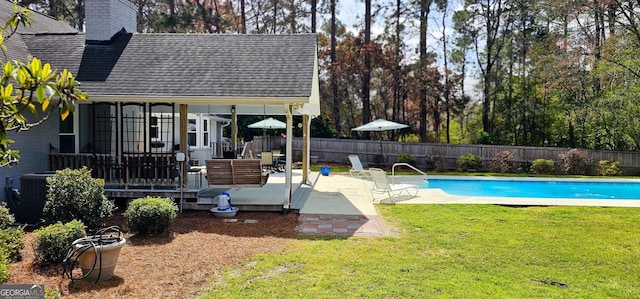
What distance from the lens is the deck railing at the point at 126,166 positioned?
9.62m

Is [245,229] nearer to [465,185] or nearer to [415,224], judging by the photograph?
[415,224]

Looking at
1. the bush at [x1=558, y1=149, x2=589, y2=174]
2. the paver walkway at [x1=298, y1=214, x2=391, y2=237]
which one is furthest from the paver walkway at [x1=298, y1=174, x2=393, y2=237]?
the bush at [x1=558, y1=149, x2=589, y2=174]

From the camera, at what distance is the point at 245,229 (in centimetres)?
792

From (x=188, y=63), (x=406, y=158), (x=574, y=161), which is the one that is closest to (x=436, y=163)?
(x=406, y=158)

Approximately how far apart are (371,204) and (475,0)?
22.2 m

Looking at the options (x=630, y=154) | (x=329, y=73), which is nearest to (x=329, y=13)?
(x=329, y=73)

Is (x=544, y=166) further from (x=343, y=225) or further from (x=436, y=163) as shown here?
(x=343, y=225)

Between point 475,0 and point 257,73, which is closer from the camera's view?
point 257,73

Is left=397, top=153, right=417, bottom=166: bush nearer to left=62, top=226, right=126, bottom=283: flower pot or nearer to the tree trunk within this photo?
the tree trunk

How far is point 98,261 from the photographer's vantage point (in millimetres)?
4891

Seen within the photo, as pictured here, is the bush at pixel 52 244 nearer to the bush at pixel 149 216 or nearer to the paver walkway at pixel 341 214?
the bush at pixel 149 216

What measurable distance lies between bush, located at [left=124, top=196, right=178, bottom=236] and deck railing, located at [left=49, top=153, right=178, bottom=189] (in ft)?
8.78

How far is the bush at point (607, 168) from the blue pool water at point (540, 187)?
2.24m

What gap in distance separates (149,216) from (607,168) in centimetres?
2117
